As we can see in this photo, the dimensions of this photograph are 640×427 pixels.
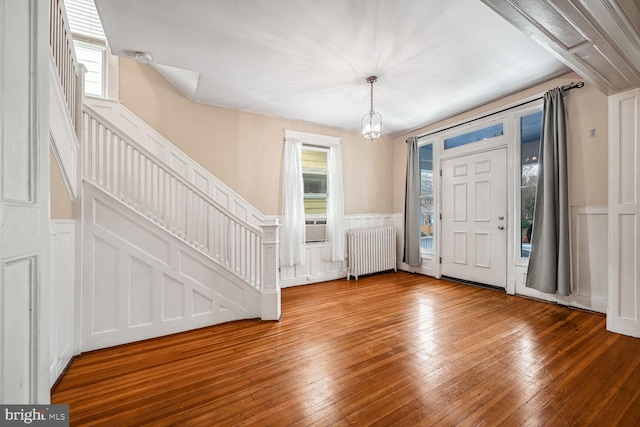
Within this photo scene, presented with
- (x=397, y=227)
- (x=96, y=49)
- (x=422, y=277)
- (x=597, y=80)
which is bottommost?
(x=422, y=277)

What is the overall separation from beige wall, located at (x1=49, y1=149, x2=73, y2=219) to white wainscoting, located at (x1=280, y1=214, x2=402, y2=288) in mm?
2668

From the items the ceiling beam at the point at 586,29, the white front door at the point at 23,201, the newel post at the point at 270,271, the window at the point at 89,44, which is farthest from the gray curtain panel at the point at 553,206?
the window at the point at 89,44

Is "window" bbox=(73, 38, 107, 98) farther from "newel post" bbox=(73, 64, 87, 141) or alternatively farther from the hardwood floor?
the hardwood floor

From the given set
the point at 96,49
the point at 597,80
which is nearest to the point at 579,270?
the point at 597,80

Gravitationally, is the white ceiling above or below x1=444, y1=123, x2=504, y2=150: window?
above

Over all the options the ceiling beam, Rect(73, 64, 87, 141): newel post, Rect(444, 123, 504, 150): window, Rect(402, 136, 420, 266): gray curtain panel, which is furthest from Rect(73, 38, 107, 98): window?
Rect(444, 123, 504, 150): window

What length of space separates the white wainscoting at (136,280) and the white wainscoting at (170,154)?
99 cm

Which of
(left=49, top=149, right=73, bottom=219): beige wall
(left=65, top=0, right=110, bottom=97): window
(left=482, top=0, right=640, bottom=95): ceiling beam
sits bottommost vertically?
(left=49, top=149, right=73, bottom=219): beige wall

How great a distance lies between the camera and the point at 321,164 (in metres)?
4.57

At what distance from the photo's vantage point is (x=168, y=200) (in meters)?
2.52

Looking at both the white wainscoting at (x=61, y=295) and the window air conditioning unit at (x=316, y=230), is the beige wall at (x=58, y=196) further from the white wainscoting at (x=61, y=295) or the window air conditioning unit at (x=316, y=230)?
the window air conditioning unit at (x=316, y=230)

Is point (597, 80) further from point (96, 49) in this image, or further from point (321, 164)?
point (96, 49)

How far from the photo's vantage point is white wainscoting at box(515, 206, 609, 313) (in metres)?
2.76

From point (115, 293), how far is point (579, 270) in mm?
4827
